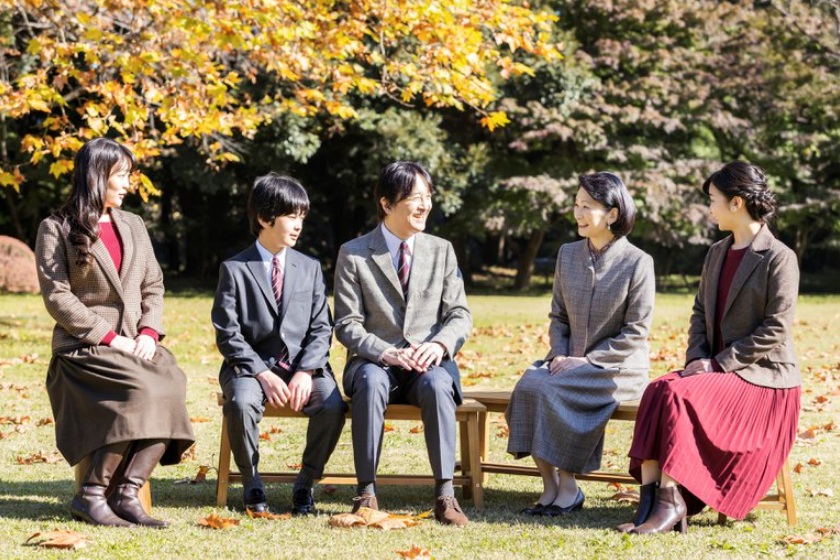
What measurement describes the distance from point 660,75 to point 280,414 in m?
20.2

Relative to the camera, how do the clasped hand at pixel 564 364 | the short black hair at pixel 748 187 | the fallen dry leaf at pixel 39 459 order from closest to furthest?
Answer: 1. the short black hair at pixel 748 187
2. the clasped hand at pixel 564 364
3. the fallen dry leaf at pixel 39 459

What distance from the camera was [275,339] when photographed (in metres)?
5.14

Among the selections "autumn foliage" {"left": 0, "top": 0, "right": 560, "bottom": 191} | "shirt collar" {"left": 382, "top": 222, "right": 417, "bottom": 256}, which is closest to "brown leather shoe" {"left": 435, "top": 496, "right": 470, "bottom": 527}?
"shirt collar" {"left": 382, "top": 222, "right": 417, "bottom": 256}

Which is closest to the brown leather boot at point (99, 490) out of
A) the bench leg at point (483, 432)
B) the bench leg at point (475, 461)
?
the bench leg at point (475, 461)

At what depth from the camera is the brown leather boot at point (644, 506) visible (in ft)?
14.9

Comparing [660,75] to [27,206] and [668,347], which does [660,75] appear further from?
[27,206]

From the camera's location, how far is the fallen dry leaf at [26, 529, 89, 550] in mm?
4109

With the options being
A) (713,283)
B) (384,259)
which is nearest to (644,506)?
(713,283)

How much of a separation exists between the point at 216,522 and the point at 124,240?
144cm

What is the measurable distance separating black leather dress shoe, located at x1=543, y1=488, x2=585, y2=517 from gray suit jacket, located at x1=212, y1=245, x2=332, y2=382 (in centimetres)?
127

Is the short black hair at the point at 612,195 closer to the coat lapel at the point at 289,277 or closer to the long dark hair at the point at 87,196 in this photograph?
the coat lapel at the point at 289,277

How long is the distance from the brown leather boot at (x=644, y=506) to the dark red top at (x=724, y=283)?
81cm

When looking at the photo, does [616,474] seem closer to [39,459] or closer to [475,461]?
[475,461]

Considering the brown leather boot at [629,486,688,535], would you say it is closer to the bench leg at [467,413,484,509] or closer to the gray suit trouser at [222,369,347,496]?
the bench leg at [467,413,484,509]
